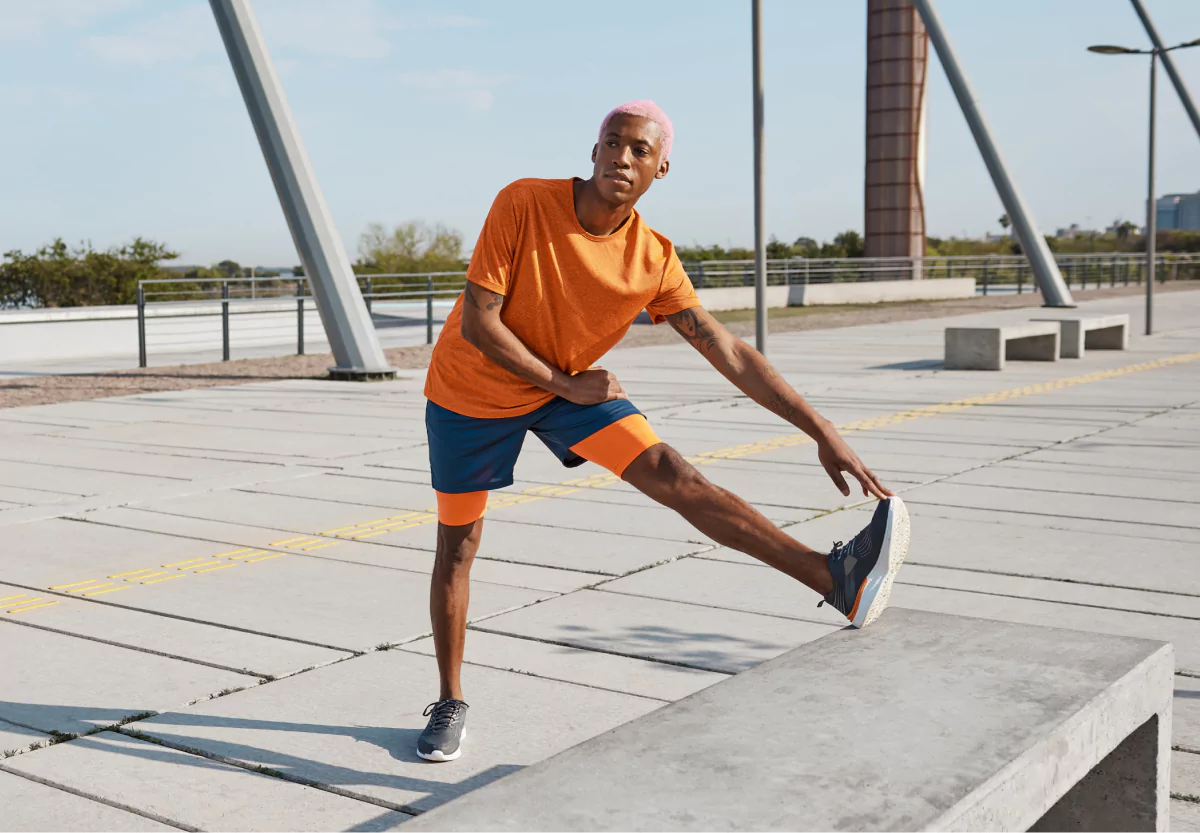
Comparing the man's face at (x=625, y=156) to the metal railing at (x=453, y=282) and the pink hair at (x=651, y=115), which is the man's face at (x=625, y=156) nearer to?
the pink hair at (x=651, y=115)

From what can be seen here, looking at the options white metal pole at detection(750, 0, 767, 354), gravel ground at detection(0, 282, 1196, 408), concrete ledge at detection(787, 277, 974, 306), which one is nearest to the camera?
gravel ground at detection(0, 282, 1196, 408)

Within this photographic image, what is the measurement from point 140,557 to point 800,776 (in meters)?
4.88

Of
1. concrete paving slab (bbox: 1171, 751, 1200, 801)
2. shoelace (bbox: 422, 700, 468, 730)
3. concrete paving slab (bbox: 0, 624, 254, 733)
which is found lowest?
concrete paving slab (bbox: 1171, 751, 1200, 801)

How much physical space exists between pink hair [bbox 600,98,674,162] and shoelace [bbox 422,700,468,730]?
170 centimetres

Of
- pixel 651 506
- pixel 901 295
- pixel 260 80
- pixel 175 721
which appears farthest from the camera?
pixel 901 295

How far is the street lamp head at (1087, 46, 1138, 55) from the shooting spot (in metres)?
25.8

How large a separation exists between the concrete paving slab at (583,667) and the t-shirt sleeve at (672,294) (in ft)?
4.30

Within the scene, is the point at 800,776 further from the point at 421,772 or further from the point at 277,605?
the point at 277,605

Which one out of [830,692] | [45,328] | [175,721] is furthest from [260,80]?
[830,692]

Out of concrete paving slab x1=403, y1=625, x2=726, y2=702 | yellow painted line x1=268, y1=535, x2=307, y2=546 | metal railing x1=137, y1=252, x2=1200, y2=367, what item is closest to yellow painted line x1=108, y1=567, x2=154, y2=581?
yellow painted line x1=268, y1=535, x2=307, y2=546

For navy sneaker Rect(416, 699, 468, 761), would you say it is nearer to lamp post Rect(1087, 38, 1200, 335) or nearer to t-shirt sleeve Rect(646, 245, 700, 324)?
t-shirt sleeve Rect(646, 245, 700, 324)

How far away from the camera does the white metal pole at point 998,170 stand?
29.3 metres

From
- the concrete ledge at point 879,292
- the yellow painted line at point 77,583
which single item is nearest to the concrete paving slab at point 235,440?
the yellow painted line at point 77,583

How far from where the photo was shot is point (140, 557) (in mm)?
6688
